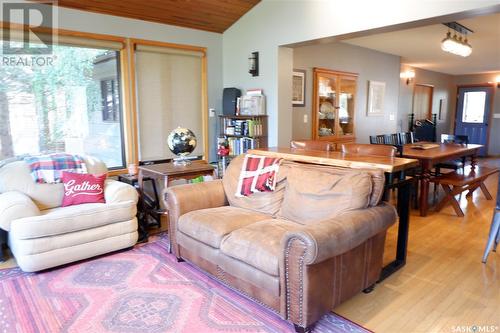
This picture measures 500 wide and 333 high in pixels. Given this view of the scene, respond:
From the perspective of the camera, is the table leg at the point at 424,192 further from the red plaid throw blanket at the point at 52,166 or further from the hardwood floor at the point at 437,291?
the red plaid throw blanket at the point at 52,166

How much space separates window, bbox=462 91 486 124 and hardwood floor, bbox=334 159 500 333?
24.5 ft

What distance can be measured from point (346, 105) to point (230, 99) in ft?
7.57

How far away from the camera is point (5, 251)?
3096mm

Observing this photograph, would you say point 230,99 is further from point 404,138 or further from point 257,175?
point 404,138

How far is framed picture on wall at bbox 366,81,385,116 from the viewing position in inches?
250

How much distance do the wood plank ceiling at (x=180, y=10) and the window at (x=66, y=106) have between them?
423 mm

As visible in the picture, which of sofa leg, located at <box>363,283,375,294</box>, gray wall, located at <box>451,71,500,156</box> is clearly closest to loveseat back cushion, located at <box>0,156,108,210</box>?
sofa leg, located at <box>363,283,375,294</box>

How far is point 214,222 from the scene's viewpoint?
251cm

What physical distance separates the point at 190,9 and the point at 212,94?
1140 millimetres

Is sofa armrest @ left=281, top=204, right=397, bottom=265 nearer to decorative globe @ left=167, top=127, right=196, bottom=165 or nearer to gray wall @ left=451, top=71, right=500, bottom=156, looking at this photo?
decorative globe @ left=167, top=127, right=196, bottom=165

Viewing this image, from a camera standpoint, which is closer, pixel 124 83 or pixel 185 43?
pixel 124 83

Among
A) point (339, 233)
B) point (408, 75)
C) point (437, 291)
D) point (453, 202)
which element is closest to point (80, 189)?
point (339, 233)

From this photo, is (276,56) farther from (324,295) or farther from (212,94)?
(324,295)

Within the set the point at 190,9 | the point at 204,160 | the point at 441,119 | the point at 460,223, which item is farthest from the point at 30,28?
the point at 441,119
